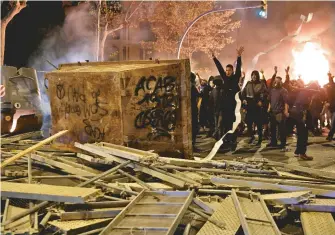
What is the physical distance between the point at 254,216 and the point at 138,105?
157 inches

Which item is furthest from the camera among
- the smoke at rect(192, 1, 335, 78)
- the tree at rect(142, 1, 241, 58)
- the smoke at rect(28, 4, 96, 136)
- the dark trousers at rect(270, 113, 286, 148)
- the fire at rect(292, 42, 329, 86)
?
the smoke at rect(192, 1, 335, 78)

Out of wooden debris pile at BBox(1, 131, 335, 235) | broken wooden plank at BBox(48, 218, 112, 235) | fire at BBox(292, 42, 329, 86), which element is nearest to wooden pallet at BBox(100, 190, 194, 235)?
wooden debris pile at BBox(1, 131, 335, 235)

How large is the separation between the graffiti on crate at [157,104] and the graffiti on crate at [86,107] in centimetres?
62

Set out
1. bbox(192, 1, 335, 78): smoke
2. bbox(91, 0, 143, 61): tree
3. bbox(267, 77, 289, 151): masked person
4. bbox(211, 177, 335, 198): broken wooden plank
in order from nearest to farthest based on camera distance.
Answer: bbox(211, 177, 335, 198): broken wooden plank → bbox(267, 77, 289, 151): masked person → bbox(91, 0, 143, 61): tree → bbox(192, 1, 335, 78): smoke

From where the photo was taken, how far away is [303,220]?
502 cm


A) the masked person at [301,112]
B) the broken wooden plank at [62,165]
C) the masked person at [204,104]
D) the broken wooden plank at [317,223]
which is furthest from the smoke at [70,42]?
the broken wooden plank at [317,223]

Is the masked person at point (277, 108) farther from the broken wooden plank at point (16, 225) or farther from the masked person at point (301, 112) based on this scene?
the broken wooden plank at point (16, 225)

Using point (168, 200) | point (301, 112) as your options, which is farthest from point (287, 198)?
point (301, 112)

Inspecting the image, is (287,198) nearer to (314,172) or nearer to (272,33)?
(314,172)

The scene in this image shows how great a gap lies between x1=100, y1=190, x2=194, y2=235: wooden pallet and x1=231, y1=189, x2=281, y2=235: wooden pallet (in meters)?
0.70

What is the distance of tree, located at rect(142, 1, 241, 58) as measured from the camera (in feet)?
116

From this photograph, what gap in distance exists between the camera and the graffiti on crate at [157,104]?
321 inches

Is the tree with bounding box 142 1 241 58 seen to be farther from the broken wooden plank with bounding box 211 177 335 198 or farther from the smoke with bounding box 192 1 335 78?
the broken wooden plank with bounding box 211 177 335 198

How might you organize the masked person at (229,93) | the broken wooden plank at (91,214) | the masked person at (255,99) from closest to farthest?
the broken wooden plank at (91,214)
the masked person at (229,93)
the masked person at (255,99)
